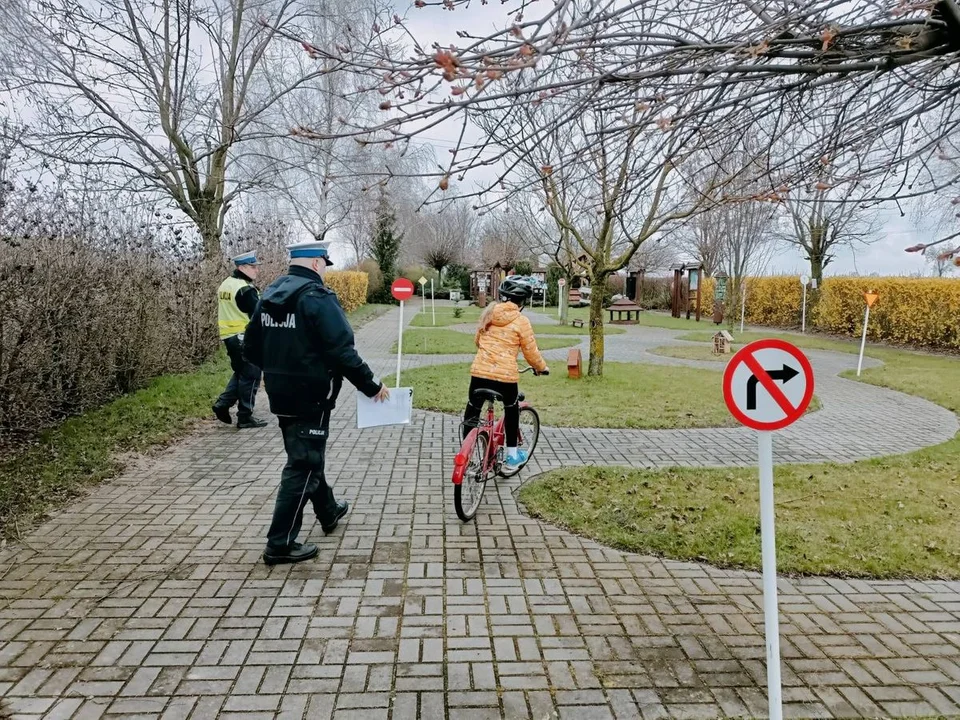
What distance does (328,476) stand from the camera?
6598 millimetres

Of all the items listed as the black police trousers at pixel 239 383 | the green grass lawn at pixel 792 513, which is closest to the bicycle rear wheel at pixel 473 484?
the green grass lawn at pixel 792 513

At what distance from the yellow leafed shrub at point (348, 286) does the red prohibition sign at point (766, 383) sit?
22.9 metres

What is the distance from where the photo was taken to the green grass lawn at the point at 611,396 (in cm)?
920

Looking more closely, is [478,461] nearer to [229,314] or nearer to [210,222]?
[229,314]

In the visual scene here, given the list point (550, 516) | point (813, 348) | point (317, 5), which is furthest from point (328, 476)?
point (813, 348)

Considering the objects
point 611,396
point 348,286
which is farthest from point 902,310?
point 348,286

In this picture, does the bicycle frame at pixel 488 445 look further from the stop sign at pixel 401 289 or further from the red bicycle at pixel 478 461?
the stop sign at pixel 401 289

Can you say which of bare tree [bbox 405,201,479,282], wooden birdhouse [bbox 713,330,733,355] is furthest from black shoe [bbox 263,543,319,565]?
bare tree [bbox 405,201,479,282]

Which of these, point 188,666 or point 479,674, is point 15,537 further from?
point 479,674

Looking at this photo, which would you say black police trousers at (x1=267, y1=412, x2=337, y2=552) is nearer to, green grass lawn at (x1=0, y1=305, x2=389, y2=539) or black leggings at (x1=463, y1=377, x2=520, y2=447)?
black leggings at (x1=463, y1=377, x2=520, y2=447)

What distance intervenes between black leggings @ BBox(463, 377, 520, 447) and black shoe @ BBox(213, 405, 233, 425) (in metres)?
3.95

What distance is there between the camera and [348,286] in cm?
3048

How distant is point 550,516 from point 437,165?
312cm

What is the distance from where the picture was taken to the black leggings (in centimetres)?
577
